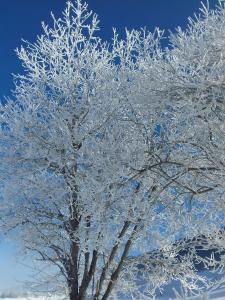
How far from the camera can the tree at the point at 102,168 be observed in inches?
385

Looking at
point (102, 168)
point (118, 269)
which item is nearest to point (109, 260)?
point (118, 269)

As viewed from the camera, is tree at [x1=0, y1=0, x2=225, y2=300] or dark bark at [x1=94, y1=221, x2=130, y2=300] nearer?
tree at [x1=0, y1=0, x2=225, y2=300]

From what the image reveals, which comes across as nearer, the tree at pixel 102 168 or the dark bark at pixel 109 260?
the tree at pixel 102 168

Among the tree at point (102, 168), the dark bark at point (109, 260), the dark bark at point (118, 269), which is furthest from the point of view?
the dark bark at point (118, 269)

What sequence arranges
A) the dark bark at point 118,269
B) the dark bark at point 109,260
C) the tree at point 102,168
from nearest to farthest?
the tree at point 102,168, the dark bark at point 109,260, the dark bark at point 118,269

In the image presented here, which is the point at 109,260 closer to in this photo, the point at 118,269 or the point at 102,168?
the point at 118,269

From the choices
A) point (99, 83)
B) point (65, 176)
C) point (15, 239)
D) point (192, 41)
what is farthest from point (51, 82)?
point (192, 41)

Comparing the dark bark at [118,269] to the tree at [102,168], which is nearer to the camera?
the tree at [102,168]

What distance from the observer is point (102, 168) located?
9.77 meters

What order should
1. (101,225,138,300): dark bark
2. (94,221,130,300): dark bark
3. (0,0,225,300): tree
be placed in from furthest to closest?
(101,225,138,300): dark bark < (94,221,130,300): dark bark < (0,0,225,300): tree

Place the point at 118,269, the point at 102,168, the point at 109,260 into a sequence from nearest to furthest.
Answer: the point at 102,168 < the point at 109,260 < the point at 118,269

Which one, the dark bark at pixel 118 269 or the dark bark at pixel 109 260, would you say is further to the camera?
the dark bark at pixel 118 269

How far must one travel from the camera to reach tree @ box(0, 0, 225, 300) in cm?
977

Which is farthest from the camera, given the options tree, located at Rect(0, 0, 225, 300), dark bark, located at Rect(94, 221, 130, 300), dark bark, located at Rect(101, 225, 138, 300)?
dark bark, located at Rect(101, 225, 138, 300)
